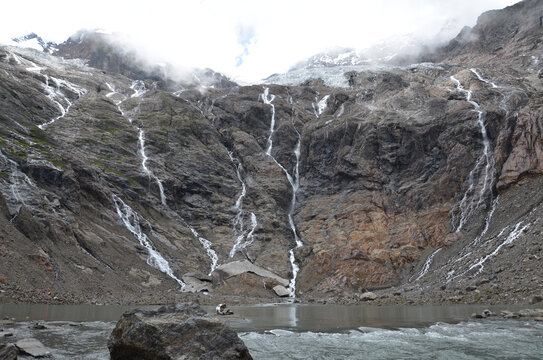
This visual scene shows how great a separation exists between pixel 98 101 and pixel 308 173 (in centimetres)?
5873

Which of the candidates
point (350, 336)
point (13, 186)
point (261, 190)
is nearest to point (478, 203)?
point (261, 190)

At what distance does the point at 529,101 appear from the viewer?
75.5m

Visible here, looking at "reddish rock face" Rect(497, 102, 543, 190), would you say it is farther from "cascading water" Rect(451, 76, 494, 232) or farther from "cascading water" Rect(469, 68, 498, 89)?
"cascading water" Rect(469, 68, 498, 89)

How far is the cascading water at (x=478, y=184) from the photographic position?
6700 centimetres

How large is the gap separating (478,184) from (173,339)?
68.2 metres

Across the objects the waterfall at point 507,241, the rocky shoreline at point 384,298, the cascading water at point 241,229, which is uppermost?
the cascading water at point 241,229

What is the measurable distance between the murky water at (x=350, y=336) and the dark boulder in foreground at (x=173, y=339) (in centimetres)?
354

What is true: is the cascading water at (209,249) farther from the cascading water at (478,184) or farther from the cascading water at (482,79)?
the cascading water at (482,79)

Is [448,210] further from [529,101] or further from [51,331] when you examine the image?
[51,331]

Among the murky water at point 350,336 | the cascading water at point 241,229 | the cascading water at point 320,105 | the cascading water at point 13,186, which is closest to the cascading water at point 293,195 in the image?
the cascading water at point 241,229

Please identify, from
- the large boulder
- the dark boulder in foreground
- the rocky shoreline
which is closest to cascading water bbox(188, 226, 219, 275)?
the rocky shoreline

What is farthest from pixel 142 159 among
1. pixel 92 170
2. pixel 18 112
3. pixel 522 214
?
pixel 522 214

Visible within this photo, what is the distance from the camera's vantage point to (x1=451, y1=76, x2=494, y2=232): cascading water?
6700 cm

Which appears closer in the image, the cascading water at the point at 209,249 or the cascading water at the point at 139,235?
the cascading water at the point at 139,235
